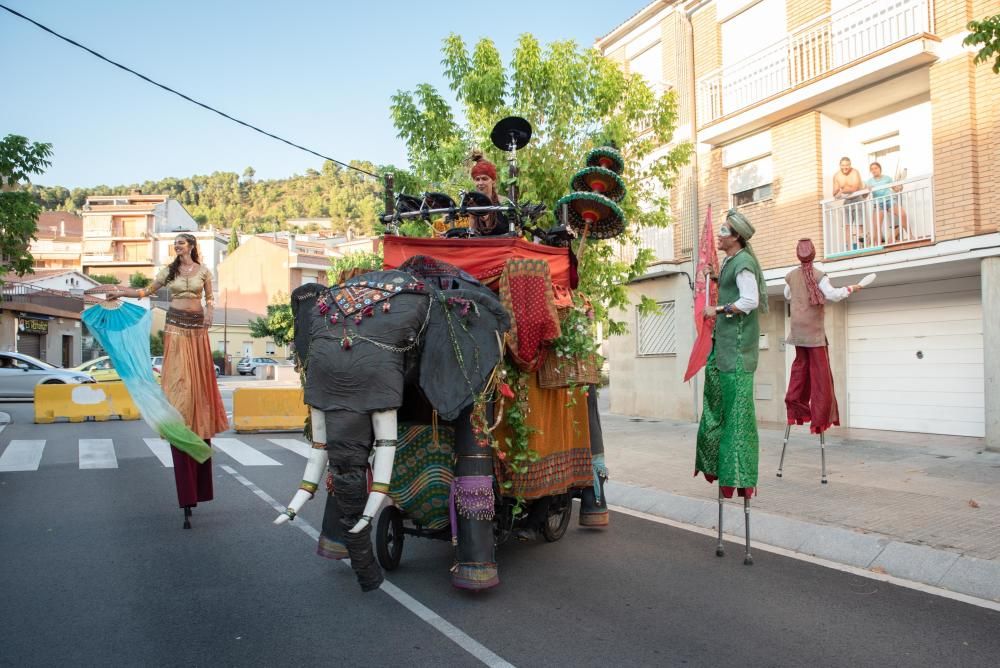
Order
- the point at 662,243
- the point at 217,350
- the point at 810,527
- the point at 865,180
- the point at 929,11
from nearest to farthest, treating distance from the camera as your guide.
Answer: the point at 810,527
the point at 929,11
the point at 865,180
the point at 662,243
the point at 217,350

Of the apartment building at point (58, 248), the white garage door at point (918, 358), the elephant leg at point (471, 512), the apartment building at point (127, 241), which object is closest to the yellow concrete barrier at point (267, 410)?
the white garage door at point (918, 358)

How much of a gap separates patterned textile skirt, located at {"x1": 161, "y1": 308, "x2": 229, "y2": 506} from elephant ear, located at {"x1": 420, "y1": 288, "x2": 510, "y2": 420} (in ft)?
9.23

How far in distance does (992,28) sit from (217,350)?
64217 mm

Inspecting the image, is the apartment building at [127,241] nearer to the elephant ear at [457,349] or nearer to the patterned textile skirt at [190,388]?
the patterned textile skirt at [190,388]

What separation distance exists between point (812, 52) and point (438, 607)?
1317 cm

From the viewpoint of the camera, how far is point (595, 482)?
5.77 meters

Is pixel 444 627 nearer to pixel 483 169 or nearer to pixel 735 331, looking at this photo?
pixel 735 331

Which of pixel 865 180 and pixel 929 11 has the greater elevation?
pixel 929 11

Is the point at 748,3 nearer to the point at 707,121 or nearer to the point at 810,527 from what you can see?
the point at 707,121

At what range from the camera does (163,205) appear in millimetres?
79875

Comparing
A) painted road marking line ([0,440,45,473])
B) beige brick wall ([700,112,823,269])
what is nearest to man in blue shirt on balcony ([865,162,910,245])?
beige brick wall ([700,112,823,269])

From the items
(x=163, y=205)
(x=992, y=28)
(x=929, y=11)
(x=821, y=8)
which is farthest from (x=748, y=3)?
(x=163, y=205)

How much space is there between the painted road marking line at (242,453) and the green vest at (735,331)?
6538 millimetres

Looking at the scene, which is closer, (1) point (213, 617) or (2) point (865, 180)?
(1) point (213, 617)
